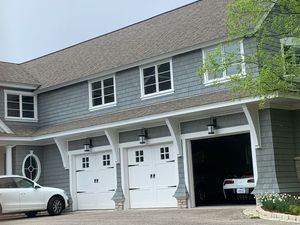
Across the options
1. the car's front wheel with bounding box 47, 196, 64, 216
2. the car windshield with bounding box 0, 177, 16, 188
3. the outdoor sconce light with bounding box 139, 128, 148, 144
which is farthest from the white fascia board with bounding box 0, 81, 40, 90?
the outdoor sconce light with bounding box 139, 128, 148, 144

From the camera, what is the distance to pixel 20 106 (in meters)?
23.8

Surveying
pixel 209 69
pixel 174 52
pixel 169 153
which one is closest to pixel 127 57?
pixel 174 52

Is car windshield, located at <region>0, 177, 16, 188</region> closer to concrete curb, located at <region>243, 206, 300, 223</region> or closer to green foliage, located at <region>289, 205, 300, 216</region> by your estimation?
concrete curb, located at <region>243, 206, 300, 223</region>

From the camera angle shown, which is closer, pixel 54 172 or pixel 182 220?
pixel 182 220

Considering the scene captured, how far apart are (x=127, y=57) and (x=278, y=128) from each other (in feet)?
24.7

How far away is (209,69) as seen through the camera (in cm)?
1363

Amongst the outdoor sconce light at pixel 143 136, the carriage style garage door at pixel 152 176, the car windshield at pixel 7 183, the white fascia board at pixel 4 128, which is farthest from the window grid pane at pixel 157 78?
the white fascia board at pixel 4 128

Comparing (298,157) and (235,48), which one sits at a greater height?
(235,48)

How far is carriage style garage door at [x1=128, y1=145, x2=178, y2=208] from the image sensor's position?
1842 cm

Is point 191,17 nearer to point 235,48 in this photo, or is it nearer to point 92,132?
point 235,48

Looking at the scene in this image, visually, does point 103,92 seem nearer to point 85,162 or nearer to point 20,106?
point 85,162

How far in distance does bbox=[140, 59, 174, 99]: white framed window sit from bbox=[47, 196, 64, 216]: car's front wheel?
16.3 feet

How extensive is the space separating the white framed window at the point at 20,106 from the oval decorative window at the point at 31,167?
6.23 feet

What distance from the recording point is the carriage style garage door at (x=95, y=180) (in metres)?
20.5
